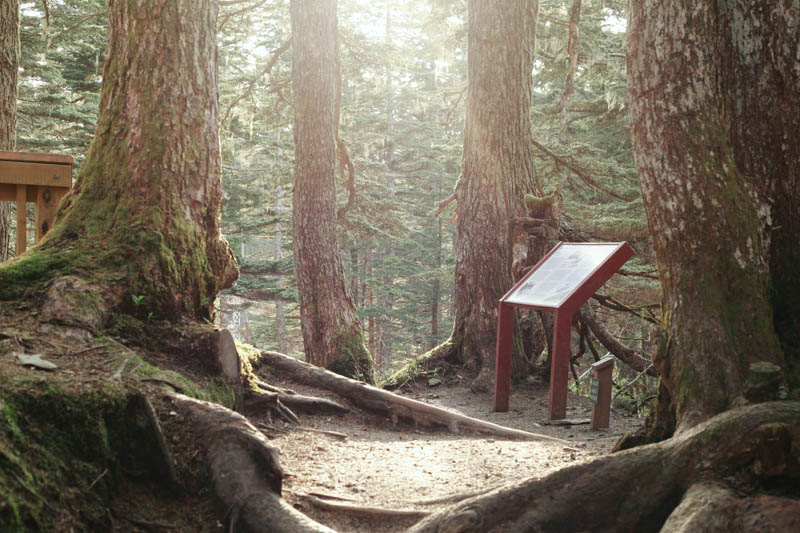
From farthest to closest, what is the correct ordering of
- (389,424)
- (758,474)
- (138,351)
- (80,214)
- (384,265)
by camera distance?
(384,265), (389,424), (80,214), (138,351), (758,474)

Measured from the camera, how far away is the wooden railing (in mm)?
4520

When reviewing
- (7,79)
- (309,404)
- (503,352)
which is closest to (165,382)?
(309,404)

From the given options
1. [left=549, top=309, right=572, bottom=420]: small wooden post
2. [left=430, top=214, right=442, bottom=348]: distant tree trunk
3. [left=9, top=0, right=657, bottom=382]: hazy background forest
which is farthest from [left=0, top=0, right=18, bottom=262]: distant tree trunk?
[left=430, top=214, right=442, bottom=348]: distant tree trunk

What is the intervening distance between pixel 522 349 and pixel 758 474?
5434mm

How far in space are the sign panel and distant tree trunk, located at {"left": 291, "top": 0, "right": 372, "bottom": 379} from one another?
335 cm

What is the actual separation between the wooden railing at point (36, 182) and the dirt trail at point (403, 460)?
2.34 meters

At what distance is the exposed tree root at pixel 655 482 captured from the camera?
250cm

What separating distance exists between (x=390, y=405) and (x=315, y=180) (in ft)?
14.6

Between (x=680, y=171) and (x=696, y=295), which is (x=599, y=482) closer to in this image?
(x=696, y=295)

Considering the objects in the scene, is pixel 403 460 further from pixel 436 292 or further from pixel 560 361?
pixel 436 292

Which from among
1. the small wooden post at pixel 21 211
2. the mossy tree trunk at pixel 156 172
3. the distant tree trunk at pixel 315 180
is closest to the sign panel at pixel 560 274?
the mossy tree trunk at pixel 156 172

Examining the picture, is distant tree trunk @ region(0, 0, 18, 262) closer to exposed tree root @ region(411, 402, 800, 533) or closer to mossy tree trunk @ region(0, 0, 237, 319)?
mossy tree trunk @ region(0, 0, 237, 319)

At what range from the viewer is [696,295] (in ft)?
10.5

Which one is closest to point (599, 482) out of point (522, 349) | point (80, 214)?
point (80, 214)
